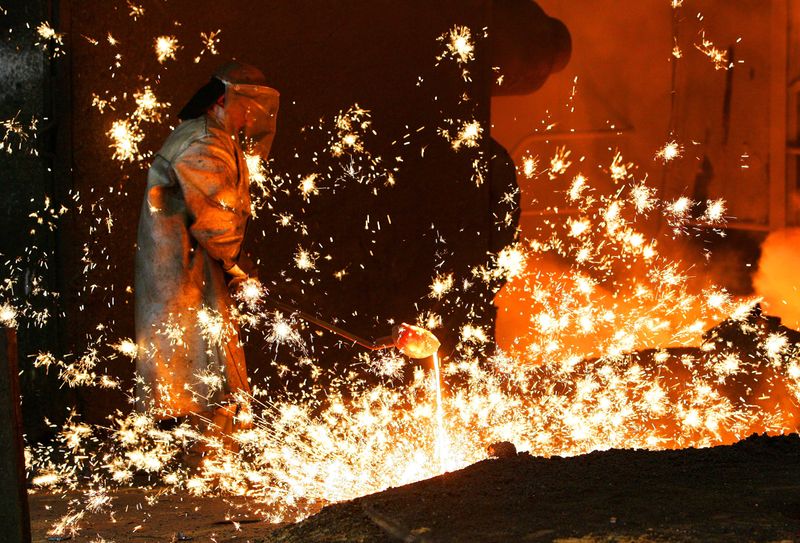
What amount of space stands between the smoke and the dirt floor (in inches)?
172

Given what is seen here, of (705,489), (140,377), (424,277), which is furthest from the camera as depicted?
(424,277)

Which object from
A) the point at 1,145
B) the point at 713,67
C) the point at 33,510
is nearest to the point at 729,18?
the point at 713,67

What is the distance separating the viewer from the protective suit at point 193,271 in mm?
5344

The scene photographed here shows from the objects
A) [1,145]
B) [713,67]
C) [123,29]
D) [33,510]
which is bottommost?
[33,510]

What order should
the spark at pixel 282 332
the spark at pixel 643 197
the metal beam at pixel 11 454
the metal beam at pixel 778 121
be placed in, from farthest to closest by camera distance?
1. the spark at pixel 643 197
2. the metal beam at pixel 778 121
3. the spark at pixel 282 332
4. the metal beam at pixel 11 454

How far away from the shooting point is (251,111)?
5.46 m

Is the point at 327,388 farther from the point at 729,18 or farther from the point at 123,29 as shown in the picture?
the point at 729,18

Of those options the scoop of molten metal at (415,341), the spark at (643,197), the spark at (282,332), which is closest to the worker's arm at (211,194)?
the scoop of molten metal at (415,341)

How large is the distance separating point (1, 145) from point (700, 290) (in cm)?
558

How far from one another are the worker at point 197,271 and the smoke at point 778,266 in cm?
454

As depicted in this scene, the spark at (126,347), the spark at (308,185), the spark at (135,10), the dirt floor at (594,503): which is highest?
the spark at (135,10)

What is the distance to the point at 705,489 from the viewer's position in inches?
146

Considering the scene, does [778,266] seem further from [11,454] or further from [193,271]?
[11,454]

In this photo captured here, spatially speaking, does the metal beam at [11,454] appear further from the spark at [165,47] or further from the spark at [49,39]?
the spark at [165,47]
